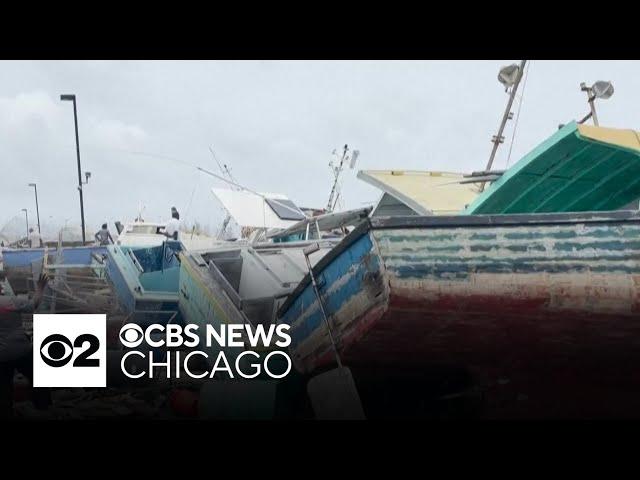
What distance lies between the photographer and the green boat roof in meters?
3.96

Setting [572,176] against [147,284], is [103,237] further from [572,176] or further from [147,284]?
[572,176]

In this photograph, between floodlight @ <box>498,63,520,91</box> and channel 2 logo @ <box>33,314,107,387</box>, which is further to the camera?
floodlight @ <box>498,63,520,91</box>

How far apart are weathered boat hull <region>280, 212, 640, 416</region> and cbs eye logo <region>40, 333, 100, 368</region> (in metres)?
1.89

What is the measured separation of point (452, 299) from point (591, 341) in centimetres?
92

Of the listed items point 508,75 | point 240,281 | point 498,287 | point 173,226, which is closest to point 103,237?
point 173,226

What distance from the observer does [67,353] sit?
457 centimetres

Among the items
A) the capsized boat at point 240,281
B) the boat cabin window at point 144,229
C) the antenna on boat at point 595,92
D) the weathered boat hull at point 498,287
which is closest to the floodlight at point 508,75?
the antenna on boat at point 595,92

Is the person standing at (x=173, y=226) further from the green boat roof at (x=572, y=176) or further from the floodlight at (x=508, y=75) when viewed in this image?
the green boat roof at (x=572, y=176)

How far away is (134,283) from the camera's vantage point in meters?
7.65

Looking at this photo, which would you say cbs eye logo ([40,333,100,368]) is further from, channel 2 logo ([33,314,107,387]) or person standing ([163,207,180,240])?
person standing ([163,207,180,240])

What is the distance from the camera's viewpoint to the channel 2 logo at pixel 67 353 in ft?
14.7

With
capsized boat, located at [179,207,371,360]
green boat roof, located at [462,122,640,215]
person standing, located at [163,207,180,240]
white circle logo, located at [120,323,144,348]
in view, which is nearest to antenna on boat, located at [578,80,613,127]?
green boat roof, located at [462,122,640,215]

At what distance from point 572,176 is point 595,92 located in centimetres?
109

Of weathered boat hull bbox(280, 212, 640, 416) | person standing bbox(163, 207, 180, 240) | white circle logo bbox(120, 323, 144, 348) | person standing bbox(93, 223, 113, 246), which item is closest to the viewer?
weathered boat hull bbox(280, 212, 640, 416)
